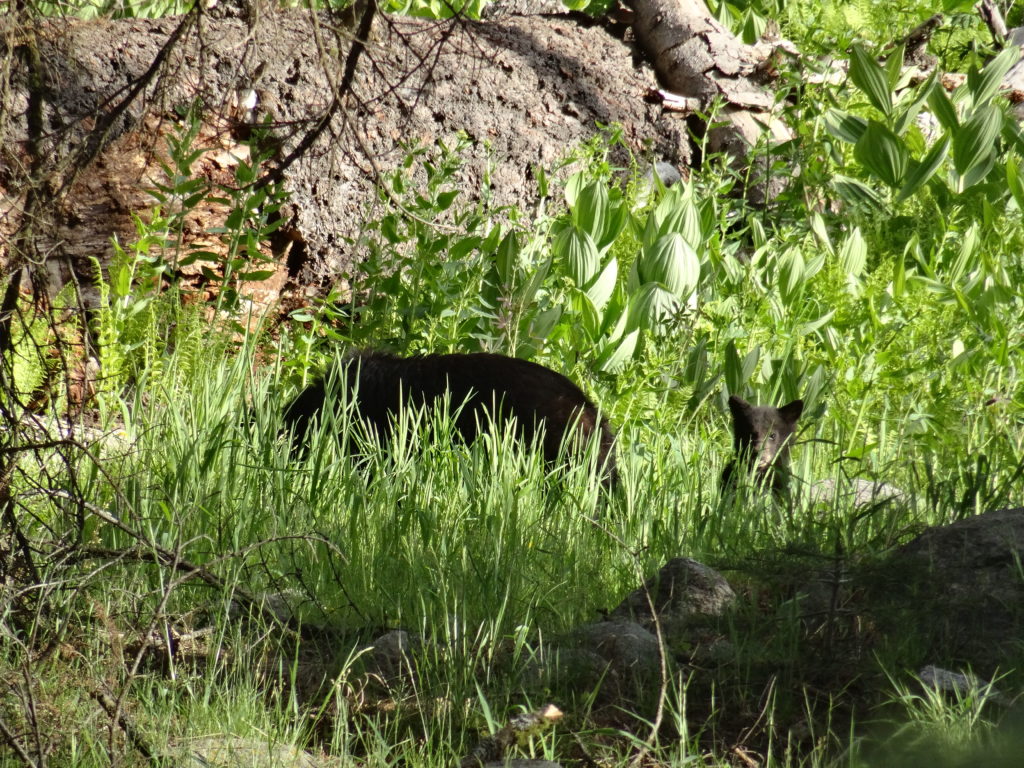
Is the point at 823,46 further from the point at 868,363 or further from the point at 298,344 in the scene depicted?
the point at 298,344

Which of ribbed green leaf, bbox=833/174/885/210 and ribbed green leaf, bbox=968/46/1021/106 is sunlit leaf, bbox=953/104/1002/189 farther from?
ribbed green leaf, bbox=833/174/885/210

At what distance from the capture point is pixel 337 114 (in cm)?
619

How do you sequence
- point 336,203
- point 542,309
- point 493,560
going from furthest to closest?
1. point 336,203
2. point 542,309
3. point 493,560

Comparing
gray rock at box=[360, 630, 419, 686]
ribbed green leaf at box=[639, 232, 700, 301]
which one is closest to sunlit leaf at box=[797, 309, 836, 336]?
ribbed green leaf at box=[639, 232, 700, 301]

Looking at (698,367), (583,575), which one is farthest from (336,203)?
(583,575)

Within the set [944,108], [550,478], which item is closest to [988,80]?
[944,108]

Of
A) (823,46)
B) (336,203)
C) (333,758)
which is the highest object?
(823,46)

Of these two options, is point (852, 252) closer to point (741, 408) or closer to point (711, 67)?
point (741, 408)

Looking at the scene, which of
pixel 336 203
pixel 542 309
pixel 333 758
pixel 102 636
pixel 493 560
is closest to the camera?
pixel 333 758

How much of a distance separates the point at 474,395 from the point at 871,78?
128 inches

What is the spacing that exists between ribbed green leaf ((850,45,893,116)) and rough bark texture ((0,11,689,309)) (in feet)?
4.78

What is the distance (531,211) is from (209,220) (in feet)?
6.75

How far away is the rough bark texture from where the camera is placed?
5984 mm

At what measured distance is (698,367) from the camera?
5449mm
